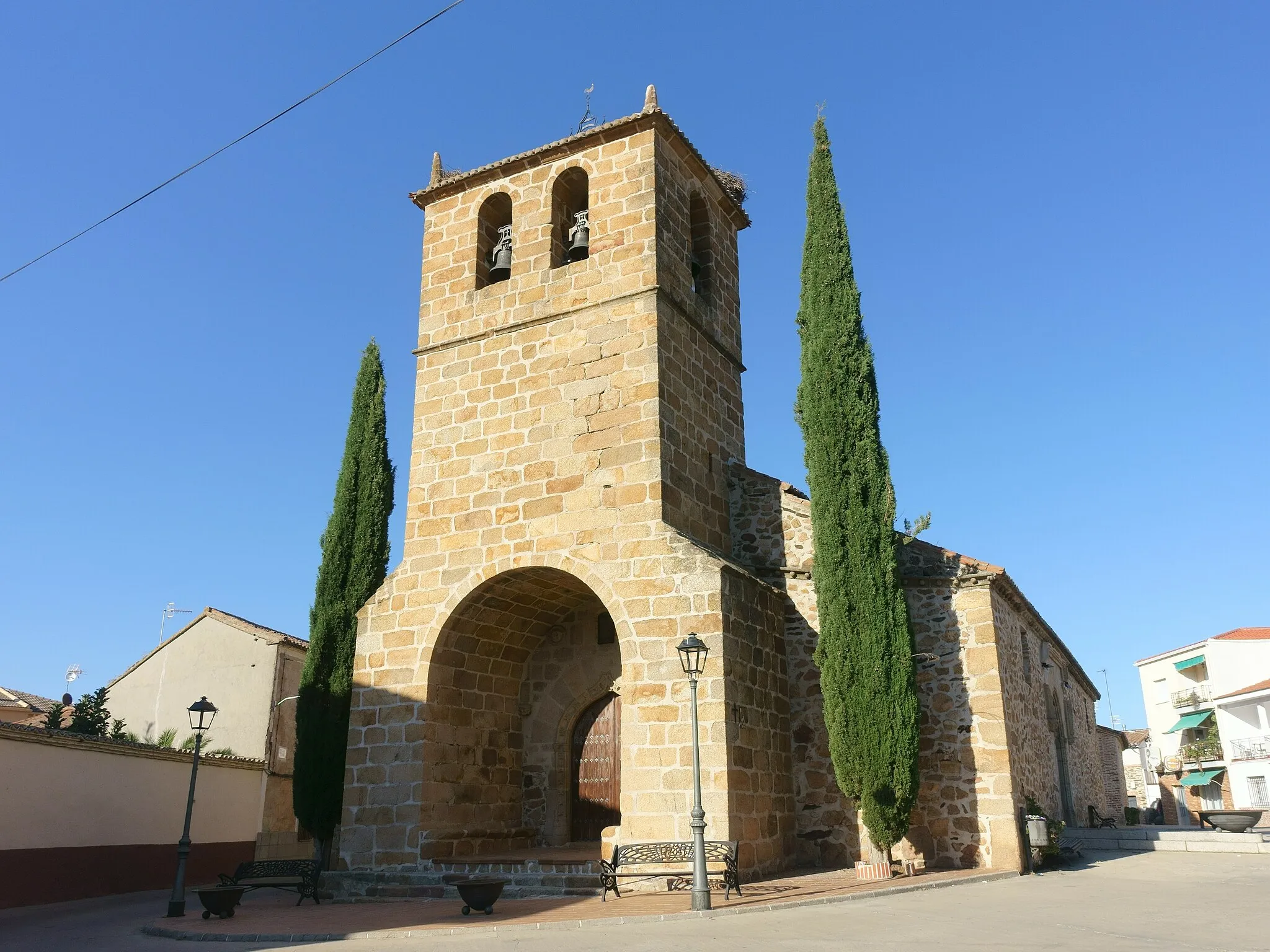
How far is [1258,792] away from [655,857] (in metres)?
32.0

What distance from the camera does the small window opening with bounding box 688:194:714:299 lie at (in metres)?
13.9

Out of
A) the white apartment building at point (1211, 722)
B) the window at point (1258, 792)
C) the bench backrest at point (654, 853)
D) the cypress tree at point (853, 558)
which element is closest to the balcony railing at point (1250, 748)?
the white apartment building at point (1211, 722)

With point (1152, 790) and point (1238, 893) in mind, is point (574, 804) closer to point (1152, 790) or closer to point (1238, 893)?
point (1238, 893)

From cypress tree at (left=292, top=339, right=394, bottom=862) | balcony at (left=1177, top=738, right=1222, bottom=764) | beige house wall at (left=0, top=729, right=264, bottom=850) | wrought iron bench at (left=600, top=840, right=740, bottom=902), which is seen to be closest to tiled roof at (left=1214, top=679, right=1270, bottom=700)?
balcony at (left=1177, top=738, right=1222, bottom=764)

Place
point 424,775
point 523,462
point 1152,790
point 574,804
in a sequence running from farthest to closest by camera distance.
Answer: point 1152,790 → point 574,804 → point 523,462 → point 424,775

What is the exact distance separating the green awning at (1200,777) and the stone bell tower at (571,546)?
30.0 metres

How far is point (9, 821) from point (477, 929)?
760cm

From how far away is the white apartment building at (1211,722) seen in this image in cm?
3316

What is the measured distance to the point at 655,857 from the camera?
937cm

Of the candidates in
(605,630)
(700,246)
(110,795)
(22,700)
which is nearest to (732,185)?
(700,246)

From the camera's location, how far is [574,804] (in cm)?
1284

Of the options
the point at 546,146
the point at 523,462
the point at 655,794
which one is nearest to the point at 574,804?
the point at 655,794

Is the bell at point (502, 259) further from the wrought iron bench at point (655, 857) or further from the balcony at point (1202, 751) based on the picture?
the balcony at point (1202, 751)

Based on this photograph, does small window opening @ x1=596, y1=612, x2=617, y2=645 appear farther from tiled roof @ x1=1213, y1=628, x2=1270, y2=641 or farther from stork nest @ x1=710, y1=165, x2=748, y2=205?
tiled roof @ x1=1213, y1=628, x2=1270, y2=641
